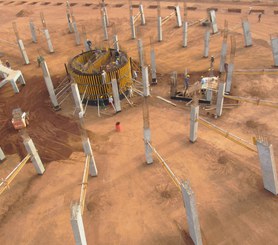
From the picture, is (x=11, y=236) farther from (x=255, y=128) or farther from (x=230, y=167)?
(x=255, y=128)

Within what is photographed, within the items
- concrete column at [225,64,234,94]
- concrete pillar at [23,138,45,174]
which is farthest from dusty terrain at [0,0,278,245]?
concrete column at [225,64,234,94]

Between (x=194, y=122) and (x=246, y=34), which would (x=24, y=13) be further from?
(x=194, y=122)

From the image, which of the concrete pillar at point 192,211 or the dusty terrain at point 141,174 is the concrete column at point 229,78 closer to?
the dusty terrain at point 141,174

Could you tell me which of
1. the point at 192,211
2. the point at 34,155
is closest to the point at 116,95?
the point at 34,155

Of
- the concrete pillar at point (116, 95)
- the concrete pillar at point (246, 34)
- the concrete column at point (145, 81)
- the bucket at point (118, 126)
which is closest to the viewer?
the bucket at point (118, 126)

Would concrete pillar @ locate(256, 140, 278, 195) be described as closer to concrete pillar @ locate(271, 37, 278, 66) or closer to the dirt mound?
concrete pillar @ locate(271, 37, 278, 66)

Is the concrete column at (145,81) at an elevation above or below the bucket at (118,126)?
above

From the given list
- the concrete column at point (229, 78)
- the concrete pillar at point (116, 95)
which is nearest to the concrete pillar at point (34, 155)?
the concrete pillar at point (116, 95)
